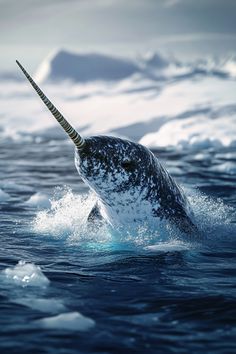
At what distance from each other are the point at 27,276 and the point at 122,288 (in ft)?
3.64

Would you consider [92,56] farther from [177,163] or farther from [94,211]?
[94,211]

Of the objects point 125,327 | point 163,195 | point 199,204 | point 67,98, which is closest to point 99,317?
point 125,327

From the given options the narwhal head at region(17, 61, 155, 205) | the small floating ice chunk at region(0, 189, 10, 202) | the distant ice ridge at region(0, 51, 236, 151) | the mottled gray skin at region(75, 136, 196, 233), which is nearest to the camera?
the narwhal head at region(17, 61, 155, 205)

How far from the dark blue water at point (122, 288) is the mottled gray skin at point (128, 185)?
402 millimetres

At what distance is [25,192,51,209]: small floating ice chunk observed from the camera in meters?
13.3

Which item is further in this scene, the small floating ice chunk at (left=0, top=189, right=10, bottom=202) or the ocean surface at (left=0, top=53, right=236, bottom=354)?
the small floating ice chunk at (left=0, top=189, right=10, bottom=202)

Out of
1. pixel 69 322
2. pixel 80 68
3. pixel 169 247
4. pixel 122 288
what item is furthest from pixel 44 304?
pixel 80 68

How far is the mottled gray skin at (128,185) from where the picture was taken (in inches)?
330

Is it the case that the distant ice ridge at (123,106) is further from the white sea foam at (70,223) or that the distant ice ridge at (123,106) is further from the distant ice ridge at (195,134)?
the white sea foam at (70,223)

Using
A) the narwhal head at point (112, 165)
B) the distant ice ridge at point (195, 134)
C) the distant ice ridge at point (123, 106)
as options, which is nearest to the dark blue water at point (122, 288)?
the narwhal head at point (112, 165)

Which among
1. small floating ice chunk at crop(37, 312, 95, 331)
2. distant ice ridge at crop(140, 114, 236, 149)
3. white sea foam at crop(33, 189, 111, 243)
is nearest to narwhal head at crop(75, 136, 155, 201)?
white sea foam at crop(33, 189, 111, 243)

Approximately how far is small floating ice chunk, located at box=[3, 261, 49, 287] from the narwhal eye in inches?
99.6

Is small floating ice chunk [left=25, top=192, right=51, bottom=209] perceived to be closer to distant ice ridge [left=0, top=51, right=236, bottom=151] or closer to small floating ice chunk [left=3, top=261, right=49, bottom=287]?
small floating ice chunk [left=3, top=261, right=49, bottom=287]

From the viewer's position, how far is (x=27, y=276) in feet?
22.1
